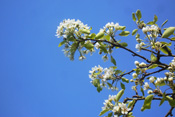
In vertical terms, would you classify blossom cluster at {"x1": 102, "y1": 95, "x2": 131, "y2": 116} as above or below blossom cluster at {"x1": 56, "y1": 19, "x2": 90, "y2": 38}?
below

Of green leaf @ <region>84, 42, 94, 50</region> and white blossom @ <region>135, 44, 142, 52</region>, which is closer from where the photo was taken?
green leaf @ <region>84, 42, 94, 50</region>

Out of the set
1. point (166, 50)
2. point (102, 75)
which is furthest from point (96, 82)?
point (166, 50)

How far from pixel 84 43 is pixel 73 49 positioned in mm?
243

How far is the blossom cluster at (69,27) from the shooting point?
9.89 ft

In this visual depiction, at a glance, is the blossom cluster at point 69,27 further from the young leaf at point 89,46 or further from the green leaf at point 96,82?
the green leaf at point 96,82

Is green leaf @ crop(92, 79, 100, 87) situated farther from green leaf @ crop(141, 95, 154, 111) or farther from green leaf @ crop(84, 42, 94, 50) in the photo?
green leaf @ crop(141, 95, 154, 111)

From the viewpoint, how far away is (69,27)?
2.98 m

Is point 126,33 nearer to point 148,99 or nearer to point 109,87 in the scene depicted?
point 109,87

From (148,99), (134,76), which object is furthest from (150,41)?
(148,99)

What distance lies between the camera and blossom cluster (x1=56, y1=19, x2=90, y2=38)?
3016mm

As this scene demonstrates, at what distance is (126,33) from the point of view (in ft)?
11.0

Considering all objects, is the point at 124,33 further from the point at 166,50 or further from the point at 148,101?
the point at 148,101

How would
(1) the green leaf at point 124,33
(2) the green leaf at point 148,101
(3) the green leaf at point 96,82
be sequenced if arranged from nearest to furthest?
1. (2) the green leaf at point 148,101
2. (3) the green leaf at point 96,82
3. (1) the green leaf at point 124,33

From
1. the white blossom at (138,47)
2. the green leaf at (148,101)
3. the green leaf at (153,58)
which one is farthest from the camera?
the white blossom at (138,47)
